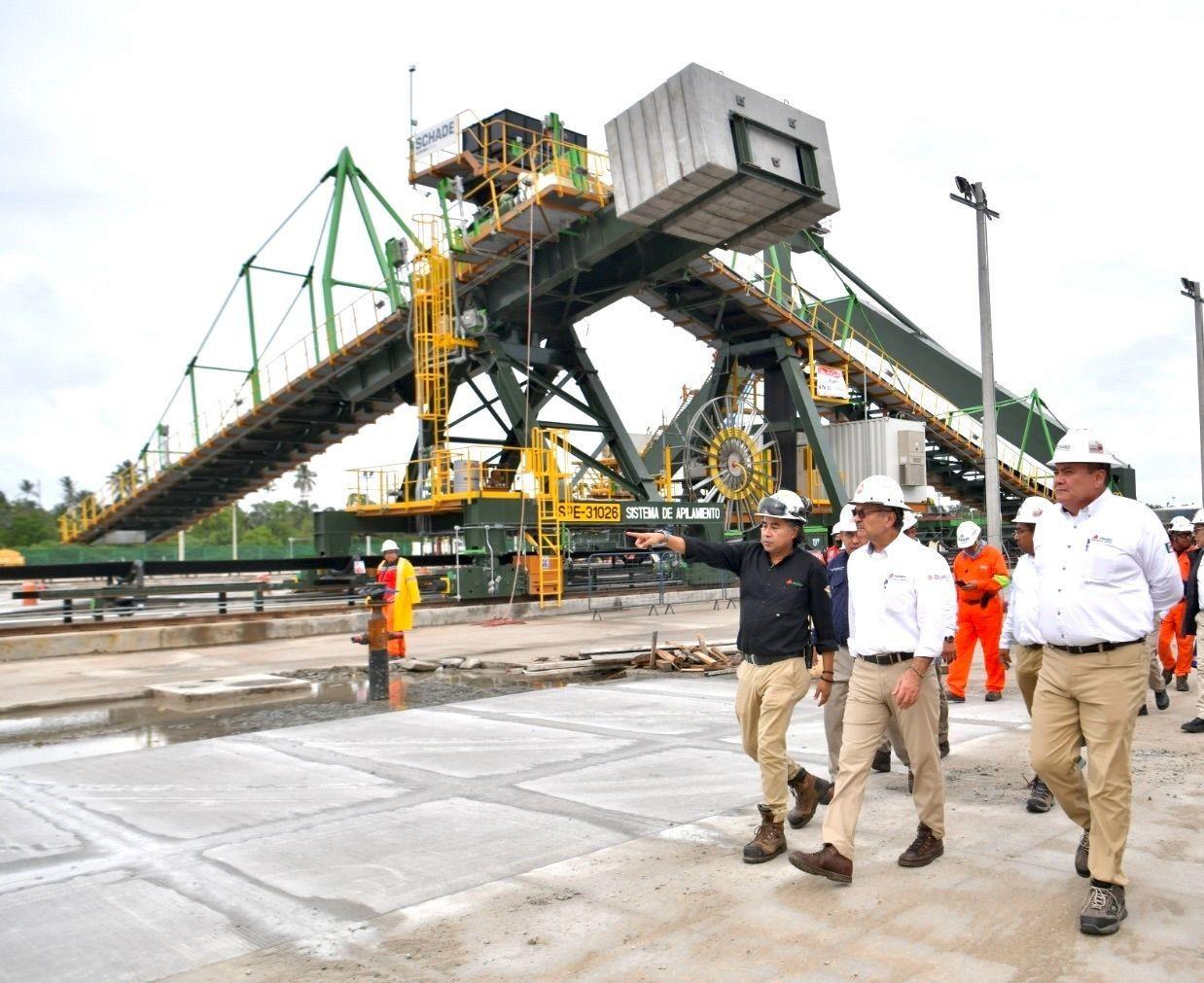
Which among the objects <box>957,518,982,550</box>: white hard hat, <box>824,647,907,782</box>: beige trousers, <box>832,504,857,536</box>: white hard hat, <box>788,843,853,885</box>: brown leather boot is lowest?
<box>788,843,853,885</box>: brown leather boot

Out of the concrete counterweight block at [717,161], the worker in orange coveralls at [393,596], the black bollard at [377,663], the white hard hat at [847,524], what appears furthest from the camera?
the concrete counterweight block at [717,161]

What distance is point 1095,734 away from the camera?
4.12m

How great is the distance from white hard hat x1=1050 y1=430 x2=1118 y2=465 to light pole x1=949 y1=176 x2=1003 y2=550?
15.0m

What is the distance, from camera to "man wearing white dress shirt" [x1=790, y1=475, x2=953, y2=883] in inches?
180

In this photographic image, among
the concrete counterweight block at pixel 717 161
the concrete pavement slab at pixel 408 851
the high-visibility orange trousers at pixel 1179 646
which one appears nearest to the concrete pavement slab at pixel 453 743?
the concrete pavement slab at pixel 408 851

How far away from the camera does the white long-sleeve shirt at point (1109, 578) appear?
13.6ft

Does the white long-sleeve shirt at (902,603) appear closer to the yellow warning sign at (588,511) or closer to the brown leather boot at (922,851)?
the brown leather boot at (922,851)

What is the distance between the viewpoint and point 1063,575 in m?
4.30

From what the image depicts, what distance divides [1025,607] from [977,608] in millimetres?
4763

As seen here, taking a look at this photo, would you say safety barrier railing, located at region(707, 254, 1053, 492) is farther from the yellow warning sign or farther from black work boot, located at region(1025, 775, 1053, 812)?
black work boot, located at region(1025, 775, 1053, 812)

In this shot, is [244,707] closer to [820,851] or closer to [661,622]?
[820,851]

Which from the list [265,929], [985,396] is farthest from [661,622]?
[265,929]

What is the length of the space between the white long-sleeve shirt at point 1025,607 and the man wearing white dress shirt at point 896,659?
0.36m

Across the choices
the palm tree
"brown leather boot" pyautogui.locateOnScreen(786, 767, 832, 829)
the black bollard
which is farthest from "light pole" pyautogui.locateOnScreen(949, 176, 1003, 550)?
the palm tree
